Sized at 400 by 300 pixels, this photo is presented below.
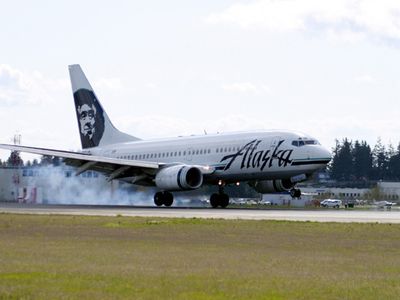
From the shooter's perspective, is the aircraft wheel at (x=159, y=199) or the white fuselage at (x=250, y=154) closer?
the white fuselage at (x=250, y=154)

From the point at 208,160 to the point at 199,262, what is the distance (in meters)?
41.7

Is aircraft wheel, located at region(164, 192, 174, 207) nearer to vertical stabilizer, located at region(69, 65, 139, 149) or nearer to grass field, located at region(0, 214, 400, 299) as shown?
vertical stabilizer, located at region(69, 65, 139, 149)

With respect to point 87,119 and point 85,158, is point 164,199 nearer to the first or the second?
point 85,158

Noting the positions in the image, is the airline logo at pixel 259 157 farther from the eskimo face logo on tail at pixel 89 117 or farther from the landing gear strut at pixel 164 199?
the eskimo face logo on tail at pixel 89 117

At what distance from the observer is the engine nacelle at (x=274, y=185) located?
63016mm

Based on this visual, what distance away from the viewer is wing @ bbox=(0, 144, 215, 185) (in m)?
64.4

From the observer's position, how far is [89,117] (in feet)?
244

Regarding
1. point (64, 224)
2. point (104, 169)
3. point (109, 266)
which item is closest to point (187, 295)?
point (109, 266)

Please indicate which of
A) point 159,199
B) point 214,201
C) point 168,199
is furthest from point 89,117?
point 214,201

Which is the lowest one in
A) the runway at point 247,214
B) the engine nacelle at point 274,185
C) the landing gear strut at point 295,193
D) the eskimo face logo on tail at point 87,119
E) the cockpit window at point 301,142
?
the runway at point 247,214

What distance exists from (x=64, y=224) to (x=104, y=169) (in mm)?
30440

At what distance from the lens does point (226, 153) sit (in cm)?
6234

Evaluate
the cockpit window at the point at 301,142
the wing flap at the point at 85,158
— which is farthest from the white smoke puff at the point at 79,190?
the cockpit window at the point at 301,142

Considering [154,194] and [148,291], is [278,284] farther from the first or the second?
[154,194]
